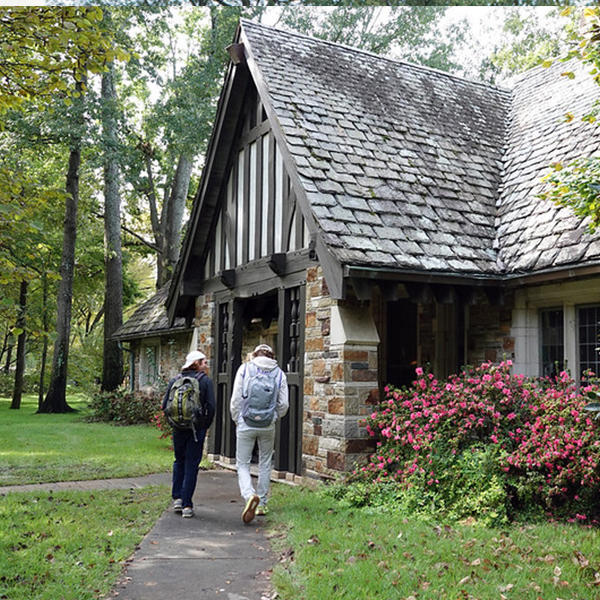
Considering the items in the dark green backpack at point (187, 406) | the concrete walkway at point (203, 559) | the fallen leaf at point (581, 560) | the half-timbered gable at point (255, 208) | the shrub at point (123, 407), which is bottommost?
the concrete walkway at point (203, 559)

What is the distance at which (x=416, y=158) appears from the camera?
35.9ft

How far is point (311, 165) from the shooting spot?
9.55 meters

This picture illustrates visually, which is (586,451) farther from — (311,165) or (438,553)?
(311,165)

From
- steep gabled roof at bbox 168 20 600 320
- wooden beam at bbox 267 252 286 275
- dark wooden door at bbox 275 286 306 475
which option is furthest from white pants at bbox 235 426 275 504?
wooden beam at bbox 267 252 286 275

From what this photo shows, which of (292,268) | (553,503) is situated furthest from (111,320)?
(553,503)

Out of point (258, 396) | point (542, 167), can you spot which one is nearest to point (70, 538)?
point (258, 396)

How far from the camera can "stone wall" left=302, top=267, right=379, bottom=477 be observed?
857 centimetres

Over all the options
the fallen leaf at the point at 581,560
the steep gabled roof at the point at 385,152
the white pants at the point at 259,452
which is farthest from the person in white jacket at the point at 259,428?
the fallen leaf at the point at 581,560

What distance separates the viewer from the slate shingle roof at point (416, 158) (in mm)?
8992

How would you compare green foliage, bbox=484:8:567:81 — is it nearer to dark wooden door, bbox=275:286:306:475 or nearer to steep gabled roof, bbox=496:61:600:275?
steep gabled roof, bbox=496:61:600:275

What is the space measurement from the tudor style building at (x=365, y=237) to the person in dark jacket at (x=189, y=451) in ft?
5.83

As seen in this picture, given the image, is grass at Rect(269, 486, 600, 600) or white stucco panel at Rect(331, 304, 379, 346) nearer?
grass at Rect(269, 486, 600, 600)

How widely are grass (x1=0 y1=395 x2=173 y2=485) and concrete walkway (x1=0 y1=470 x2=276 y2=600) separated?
3.01 metres

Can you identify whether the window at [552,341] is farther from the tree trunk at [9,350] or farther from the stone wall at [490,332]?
the tree trunk at [9,350]
